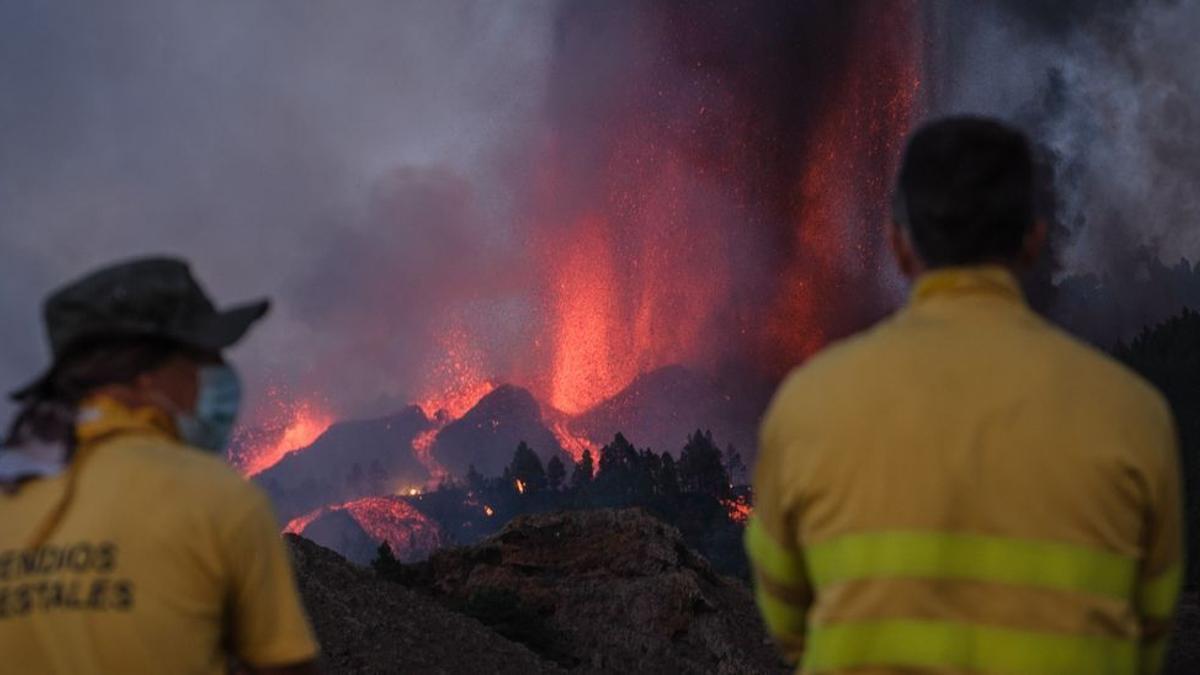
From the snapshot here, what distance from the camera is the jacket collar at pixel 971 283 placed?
288 cm

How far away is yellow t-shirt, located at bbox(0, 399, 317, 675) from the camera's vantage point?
9.89ft

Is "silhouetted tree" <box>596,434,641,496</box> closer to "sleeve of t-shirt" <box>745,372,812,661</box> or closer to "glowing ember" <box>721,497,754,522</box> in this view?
"glowing ember" <box>721,497,754,522</box>

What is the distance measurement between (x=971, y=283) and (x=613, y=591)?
806 inches

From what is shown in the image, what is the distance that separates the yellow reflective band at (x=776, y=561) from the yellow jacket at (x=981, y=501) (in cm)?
11

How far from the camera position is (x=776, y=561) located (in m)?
2.94

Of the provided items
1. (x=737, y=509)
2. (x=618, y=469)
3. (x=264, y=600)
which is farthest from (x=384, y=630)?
(x=618, y=469)

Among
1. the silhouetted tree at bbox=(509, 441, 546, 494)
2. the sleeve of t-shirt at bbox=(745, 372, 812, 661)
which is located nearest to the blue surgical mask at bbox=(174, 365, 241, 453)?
the sleeve of t-shirt at bbox=(745, 372, 812, 661)

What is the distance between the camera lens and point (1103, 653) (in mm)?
2607

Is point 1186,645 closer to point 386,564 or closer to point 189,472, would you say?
point 386,564

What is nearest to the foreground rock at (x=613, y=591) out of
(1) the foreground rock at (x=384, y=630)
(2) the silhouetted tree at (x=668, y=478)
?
(1) the foreground rock at (x=384, y=630)

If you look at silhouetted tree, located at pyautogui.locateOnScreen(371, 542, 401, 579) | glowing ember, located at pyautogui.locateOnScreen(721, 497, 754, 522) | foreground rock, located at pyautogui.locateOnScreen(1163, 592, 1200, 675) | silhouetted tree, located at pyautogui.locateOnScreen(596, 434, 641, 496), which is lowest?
foreground rock, located at pyautogui.locateOnScreen(1163, 592, 1200, 675)

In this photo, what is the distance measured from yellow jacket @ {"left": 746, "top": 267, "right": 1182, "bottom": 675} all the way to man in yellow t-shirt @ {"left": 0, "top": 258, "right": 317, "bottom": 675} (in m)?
1.35

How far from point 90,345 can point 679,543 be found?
→ 73.1 feet

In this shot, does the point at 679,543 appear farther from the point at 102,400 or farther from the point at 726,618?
the point at 102,400
